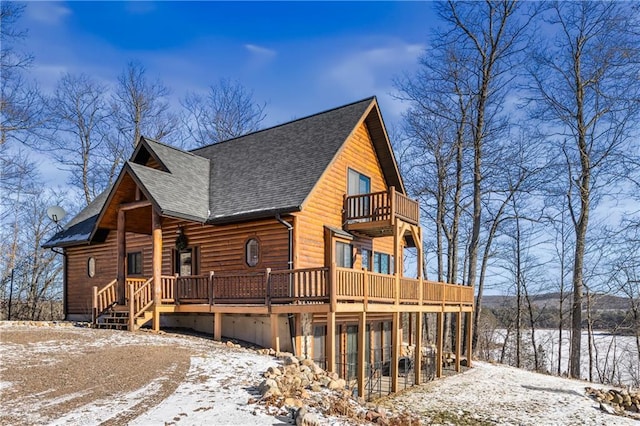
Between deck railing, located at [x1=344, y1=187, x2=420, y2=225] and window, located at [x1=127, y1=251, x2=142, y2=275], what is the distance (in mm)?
8711

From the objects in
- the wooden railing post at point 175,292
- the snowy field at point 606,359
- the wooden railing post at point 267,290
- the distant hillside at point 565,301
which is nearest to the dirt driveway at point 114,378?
the wooden railing post at point 267,290

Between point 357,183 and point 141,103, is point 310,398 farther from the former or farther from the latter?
point 141,103

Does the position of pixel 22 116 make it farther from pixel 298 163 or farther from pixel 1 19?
pixel 298 163

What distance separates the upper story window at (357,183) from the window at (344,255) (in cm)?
215

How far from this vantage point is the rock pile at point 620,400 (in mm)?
14706

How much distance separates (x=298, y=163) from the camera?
699 inches

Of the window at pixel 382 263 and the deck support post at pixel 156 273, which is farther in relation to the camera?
the window at pixel 382 263

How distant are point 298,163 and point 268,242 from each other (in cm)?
331

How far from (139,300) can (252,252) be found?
3.88 metres

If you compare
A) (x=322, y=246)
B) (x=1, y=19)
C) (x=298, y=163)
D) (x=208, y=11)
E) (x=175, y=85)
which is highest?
(x=175, y=85)

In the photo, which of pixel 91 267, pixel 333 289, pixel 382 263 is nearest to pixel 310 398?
pixel 333 289

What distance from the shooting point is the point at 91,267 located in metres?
22.1

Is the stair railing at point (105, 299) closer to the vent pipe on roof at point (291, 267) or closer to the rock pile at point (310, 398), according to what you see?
the vent pipe on roof at point (291, 267)

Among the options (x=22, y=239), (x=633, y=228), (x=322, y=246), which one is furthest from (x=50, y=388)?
(x=22, y=239)
